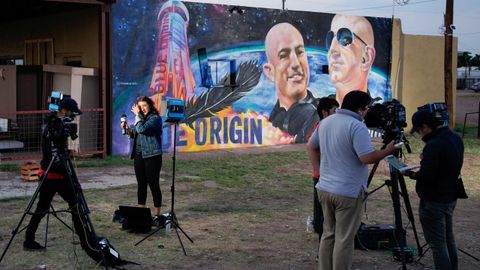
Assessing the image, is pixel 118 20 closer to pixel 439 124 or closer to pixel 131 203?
pixel 131 203

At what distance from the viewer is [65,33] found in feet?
52.9

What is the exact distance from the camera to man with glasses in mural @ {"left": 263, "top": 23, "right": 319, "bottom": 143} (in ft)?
54.9

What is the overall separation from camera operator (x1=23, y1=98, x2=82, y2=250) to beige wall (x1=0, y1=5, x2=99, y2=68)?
327 inches

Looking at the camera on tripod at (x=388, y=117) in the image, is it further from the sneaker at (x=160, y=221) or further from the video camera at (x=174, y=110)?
the sneaker at (x=160, y=221)

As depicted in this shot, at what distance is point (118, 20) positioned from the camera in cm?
1412

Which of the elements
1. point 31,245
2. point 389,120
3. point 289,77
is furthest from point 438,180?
point 289,77

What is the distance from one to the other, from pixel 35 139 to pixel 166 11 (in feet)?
14.1

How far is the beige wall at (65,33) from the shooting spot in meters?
14.8

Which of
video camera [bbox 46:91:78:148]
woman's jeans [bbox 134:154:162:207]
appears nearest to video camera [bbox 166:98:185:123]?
woman's jeans [bbox 134:154:162:207]

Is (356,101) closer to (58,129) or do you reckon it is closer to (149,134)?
(58,129)

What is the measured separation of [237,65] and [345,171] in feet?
36.9

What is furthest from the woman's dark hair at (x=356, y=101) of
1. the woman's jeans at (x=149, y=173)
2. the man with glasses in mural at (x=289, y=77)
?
the man with glasses in mural at (x=289, y=77)

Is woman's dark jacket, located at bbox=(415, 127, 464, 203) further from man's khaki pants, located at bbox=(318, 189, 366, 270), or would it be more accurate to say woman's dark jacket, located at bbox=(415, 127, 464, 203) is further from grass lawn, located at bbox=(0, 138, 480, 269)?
grass lawn, located at bbox=(0, 138, 480, 269)

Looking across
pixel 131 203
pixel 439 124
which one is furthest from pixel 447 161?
pixel 131 203
